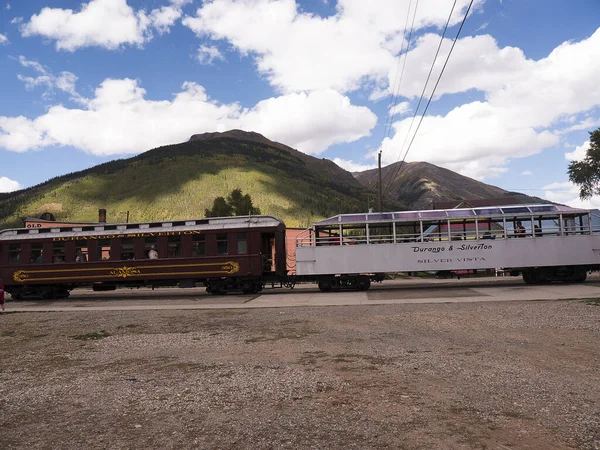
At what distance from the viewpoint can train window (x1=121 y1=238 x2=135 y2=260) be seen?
20781 millimetres

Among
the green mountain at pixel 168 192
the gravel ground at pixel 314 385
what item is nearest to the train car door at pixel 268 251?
the gravel ground at pixel 314 385

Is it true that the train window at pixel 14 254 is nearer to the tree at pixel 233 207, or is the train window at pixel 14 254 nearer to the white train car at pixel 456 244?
the white train car at pixel 456 244

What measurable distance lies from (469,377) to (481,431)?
1.92 m

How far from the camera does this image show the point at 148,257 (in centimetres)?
2061

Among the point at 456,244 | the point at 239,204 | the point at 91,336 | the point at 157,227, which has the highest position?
the point at 239,204

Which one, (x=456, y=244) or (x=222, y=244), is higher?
(x=222, y=244)

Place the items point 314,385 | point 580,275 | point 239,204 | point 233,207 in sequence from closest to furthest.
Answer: point 314,385 < point 580,275 < point 239,204 < point 233,207

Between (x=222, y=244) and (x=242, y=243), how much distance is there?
101 centimetres

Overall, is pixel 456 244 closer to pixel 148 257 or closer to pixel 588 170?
pixel 148 257

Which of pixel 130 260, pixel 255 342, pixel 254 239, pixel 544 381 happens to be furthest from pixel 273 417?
pixel 130 260

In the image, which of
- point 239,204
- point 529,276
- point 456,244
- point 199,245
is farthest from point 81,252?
point 239,204

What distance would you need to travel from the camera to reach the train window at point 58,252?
21188 mm

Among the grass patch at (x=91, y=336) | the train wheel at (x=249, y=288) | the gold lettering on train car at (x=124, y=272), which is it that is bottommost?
the grass patch at (x=91, y=336)

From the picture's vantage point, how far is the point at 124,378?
21.3 ft
